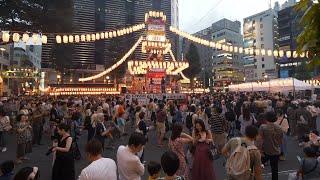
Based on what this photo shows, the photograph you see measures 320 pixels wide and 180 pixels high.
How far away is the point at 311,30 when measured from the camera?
7.45 ft

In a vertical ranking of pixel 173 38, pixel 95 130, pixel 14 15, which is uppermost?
pixel 173 38

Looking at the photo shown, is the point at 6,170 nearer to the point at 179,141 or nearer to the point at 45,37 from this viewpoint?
the point at 179,141

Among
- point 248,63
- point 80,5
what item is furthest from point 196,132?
point 248,63

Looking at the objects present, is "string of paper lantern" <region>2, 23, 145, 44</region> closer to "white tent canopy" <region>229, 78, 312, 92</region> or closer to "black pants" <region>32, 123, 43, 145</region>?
"black pants" <region>32, 123, 43, 145</region>

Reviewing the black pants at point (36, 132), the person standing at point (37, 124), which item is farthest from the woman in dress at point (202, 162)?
the black pants at point (36, 132)

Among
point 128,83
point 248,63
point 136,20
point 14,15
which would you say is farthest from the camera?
point 248,63

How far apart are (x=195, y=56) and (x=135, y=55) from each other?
530 inches

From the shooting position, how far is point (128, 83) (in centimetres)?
5978

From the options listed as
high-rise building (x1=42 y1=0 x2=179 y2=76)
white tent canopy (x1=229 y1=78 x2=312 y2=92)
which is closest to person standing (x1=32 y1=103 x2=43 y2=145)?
white tent canopy (x1=229 y1=78 x2=312 y2=92)

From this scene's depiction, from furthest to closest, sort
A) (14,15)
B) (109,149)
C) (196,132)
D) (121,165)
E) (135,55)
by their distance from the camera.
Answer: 1. (135,55)
2. (14,15)
3. (109,149)
4. (196,132)
5. (121,165)

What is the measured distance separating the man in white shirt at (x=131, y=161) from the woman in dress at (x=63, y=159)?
92.7 inches

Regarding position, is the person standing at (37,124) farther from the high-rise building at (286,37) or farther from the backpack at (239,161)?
the high-rise building at (286,37)

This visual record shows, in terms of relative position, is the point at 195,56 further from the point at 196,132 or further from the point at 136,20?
the point at 196,132

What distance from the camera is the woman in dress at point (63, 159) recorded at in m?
6.57
